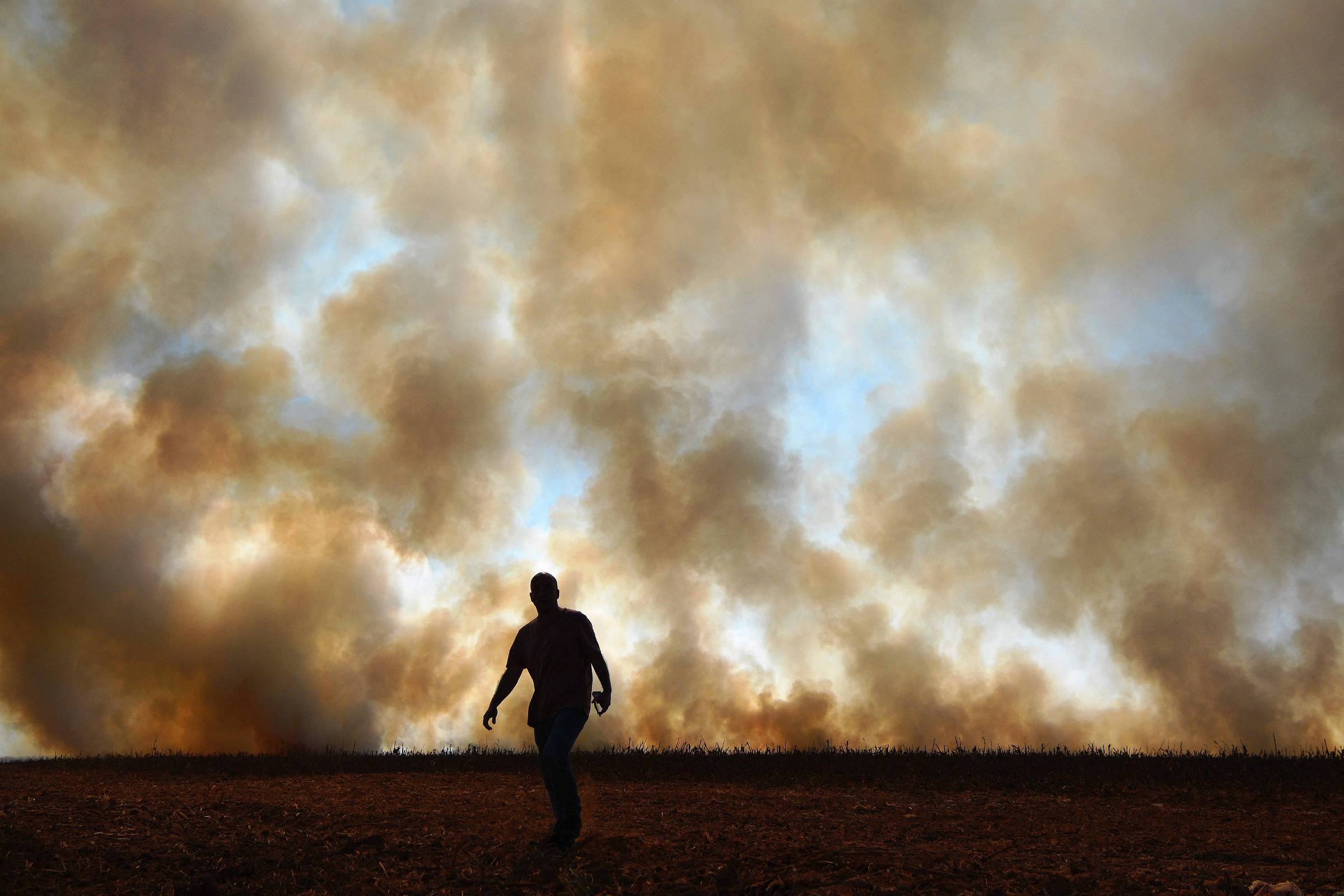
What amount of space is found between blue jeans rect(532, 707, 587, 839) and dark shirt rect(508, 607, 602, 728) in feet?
0.48

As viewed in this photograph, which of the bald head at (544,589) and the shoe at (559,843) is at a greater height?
the bald head at (544,589)

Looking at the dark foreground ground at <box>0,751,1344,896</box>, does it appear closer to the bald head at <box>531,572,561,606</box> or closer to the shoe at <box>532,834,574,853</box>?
the shoe at <box>532,834,574,853</box>

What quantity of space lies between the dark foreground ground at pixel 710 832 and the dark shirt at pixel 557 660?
1603mm

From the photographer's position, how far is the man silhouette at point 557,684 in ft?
31.5

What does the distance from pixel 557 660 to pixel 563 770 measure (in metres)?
1.22

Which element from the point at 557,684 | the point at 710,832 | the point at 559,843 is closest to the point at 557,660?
the point at 557,684

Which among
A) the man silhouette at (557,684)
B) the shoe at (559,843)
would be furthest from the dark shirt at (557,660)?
the shoe at (559,843)

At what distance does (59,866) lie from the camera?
909 cm

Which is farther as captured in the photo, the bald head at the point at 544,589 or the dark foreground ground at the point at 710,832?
the bald head at the point at 544,589

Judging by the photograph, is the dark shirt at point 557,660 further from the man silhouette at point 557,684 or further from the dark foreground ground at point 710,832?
the dark foreground ground at point 710,832

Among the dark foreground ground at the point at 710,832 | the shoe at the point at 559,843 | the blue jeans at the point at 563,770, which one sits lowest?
the dark foreground ground at the point at 710,832

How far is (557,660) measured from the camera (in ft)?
32.8

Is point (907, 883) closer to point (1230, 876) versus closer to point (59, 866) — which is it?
point (1230, 876)


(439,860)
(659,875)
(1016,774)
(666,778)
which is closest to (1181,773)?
(1016,774)
